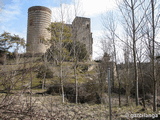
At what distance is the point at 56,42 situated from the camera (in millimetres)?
9062

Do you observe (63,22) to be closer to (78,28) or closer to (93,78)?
(78,28)

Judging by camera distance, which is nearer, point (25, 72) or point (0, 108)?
point (0, 108)

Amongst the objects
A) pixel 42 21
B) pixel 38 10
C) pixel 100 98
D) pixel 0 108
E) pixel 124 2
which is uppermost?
pixel 38 10

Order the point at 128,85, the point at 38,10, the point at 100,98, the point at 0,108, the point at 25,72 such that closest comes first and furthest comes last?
the point at 0,108 → the point at 25,72 → the point at 100,98 → the point at 128,85 → the point at 38,10

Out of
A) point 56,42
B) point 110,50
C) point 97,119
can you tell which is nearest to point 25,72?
point 97,119

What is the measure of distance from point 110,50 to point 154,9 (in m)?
5.25

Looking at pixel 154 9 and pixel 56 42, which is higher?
pixel 154 9


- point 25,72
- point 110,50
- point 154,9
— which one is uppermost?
point 154,9

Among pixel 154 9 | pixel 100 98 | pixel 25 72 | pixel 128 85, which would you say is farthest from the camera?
pixel 128 85

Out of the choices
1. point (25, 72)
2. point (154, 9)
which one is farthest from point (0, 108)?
point (154, 9)

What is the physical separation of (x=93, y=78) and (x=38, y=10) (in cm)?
2648

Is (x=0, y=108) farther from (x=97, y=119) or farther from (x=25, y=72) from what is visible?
(x=97, y=119)

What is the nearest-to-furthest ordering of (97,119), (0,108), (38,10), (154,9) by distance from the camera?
(0,108) < (97,119) < (154,9) < (38,10)

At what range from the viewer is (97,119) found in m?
4.18
